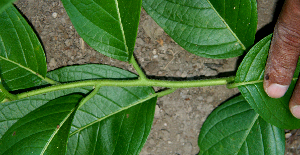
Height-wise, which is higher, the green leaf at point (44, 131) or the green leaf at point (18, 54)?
the green leaf at point (18, 54)

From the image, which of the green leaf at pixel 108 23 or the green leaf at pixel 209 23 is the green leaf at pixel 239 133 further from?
the green leaf at pixel 108 23

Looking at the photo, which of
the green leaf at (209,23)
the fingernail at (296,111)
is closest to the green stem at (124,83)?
the green leaf at (209,23)

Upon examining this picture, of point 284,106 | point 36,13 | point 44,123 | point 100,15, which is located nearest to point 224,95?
point 284,106

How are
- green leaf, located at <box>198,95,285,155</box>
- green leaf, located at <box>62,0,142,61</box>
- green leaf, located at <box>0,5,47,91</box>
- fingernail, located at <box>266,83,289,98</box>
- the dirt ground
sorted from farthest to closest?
the dirt ground, green leaf, located at <box>198,95,285,155</box>, green leaf, located at <box>0,5,47,91</box>, fingernail, located at <box>266,83,289,98</box>, green leaf, located at <box>62,0,142,61</box>

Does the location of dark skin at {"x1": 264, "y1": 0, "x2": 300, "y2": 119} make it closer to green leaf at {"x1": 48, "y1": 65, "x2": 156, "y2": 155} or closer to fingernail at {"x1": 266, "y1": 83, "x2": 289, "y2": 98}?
fingernail at {"x1": 266, "y1": 83, "x2": 289, "y2": 98}

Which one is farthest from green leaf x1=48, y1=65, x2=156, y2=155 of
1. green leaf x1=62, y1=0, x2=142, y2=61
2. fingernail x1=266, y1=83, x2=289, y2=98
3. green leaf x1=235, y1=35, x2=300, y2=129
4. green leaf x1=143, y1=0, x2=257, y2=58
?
fingernail x1=266, y1=83, x2=289, y2=98

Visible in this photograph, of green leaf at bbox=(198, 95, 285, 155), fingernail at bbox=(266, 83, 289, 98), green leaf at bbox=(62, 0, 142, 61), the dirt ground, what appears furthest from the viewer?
the dirt ground

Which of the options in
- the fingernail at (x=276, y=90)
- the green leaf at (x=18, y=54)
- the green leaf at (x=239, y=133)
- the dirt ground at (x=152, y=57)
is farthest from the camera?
the dirt ground at (x=152, y=57)
